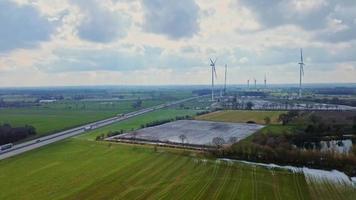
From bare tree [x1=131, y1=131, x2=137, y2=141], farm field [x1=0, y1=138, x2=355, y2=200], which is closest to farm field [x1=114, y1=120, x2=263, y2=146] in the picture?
bare tree [x1=131, y1=131, x2=137, y2=141]

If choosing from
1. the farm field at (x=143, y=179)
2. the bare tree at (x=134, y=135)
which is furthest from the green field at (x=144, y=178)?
the bare tree at (x=134, y=135)

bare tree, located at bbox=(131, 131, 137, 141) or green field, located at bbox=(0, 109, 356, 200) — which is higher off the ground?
bare tree, located at bbox=(131, 131, 137, 141)

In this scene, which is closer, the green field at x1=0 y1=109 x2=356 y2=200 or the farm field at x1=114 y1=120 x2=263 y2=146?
the green field at x1=0 y1=109 x2=356 y2=200

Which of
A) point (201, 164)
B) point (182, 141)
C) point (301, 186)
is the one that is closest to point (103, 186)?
point (201, 164)

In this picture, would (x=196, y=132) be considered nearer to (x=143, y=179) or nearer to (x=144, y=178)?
(x=144, y=178)

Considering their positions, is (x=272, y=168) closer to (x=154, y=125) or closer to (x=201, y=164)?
(x=201, y=164)

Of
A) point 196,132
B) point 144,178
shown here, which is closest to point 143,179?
point 144,178

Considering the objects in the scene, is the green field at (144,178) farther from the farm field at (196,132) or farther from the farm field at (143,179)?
the farm field at (196,132)

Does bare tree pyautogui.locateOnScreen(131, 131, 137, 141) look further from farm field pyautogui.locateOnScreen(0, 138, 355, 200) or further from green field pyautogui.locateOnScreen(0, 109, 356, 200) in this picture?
farm field pyautogui.locateOnScreen(0, 138, 355, 200)
